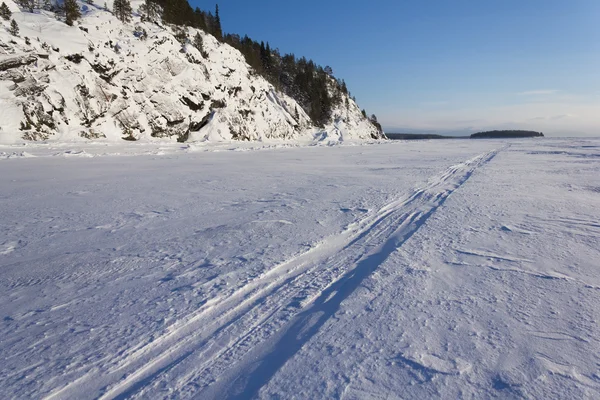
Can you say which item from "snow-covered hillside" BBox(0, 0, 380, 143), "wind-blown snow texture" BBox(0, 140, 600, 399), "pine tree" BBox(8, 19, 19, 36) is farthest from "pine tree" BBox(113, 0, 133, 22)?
"wind-blown snow texture" BBox(0, 140, 600, 399)

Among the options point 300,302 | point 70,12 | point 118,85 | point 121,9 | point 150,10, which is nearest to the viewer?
point 300,302

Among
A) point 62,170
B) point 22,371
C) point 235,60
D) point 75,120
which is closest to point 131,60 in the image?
point 75,120

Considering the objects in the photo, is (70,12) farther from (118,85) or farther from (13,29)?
(118,85)

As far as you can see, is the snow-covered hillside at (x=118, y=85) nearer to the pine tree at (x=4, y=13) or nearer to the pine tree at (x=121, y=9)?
the pine tree at (x=4, y=13)

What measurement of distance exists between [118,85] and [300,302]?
29108mm

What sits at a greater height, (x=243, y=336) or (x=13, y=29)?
(x=13, y=29)

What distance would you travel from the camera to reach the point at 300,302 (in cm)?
244

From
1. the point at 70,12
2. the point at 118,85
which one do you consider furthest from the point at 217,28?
the point at 118,85

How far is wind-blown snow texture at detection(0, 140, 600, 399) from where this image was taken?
1.69 metres

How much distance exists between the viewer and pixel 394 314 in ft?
7.45

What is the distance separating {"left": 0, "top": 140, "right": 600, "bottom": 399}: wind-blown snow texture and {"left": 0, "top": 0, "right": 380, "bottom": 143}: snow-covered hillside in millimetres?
19759

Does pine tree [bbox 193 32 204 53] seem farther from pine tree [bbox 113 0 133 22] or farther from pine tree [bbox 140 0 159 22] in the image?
pine tree [bbox 113 0 133 22]

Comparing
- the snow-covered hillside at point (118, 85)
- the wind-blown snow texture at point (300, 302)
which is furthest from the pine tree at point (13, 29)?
the wind-blown snow texture at point (300, 302)

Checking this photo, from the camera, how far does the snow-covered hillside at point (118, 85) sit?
19.9m
